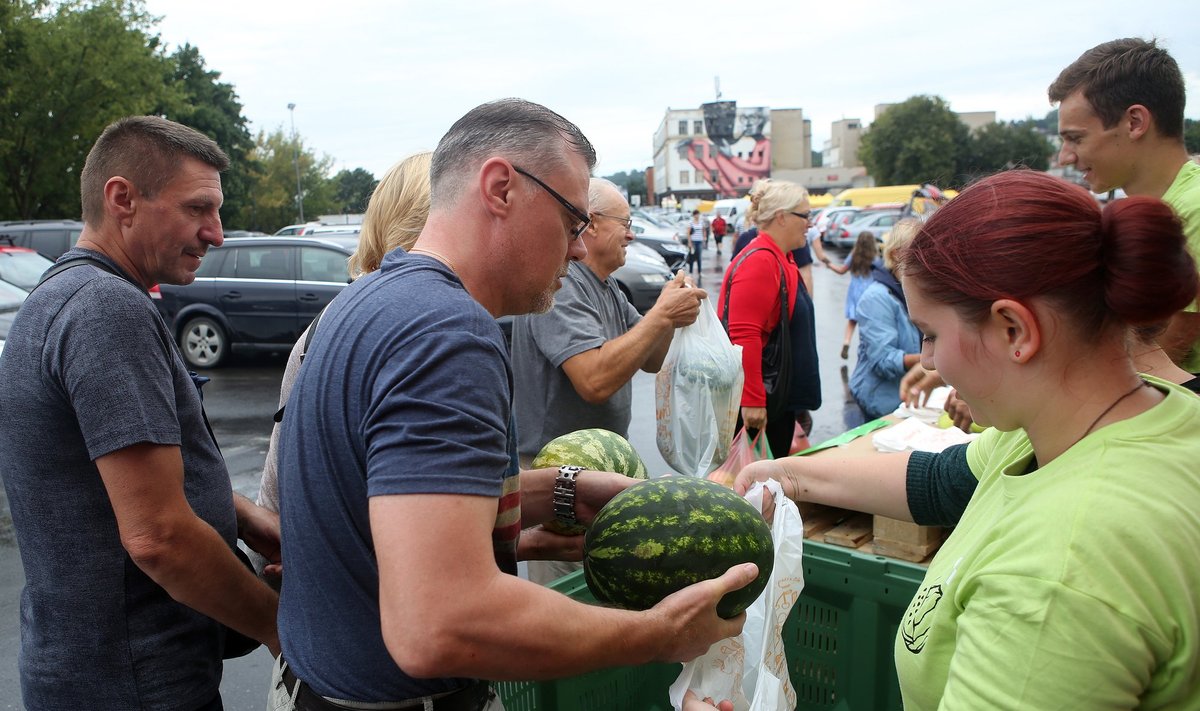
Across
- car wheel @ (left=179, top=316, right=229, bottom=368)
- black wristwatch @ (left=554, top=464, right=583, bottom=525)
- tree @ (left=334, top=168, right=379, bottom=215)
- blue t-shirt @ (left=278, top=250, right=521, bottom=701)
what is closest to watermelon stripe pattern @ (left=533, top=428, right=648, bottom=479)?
black wristwatch @ (left=554, top=464, right=583, bottom=525)

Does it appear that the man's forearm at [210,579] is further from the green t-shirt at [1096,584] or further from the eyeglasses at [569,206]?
the green t-shirt at [1096,584]

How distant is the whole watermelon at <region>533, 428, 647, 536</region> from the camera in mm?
2721

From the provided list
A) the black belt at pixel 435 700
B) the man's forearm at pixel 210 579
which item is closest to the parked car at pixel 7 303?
the man's forearm at pixel 210 579

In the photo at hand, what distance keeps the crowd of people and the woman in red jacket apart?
218cm

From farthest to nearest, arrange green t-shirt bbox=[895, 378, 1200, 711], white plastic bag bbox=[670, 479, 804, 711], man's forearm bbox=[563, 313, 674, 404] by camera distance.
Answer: man's forearm bbox=[563, 313, 674, 404]
white plastic bag bbox=[670, 479, 804, 711]
green t-shirt bbox=[895, 378, 1200, 711]

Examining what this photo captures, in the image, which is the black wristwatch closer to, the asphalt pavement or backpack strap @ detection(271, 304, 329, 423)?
backpack strap @ detection(271, 304, 329, 423)

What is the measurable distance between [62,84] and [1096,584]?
3124 cm

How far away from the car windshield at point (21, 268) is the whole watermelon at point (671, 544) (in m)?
10.4

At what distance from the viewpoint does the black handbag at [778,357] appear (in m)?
4.75

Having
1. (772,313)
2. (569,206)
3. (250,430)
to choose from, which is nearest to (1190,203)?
(772,313)

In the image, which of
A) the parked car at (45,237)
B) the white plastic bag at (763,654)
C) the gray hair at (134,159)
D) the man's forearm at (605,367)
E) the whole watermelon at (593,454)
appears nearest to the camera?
the white plastic bag at (763,654)

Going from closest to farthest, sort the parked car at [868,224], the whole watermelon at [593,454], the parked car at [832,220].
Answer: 1. the whole watermelon at [593,454]
2. the parked car at [868,224]
3. the parked car at [832,220]

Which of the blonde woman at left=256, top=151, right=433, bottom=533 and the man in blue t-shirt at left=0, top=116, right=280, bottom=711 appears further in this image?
the blonde woman at left=256, top=151, right=433, bottom=533

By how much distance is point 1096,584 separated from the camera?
3.96 ft
